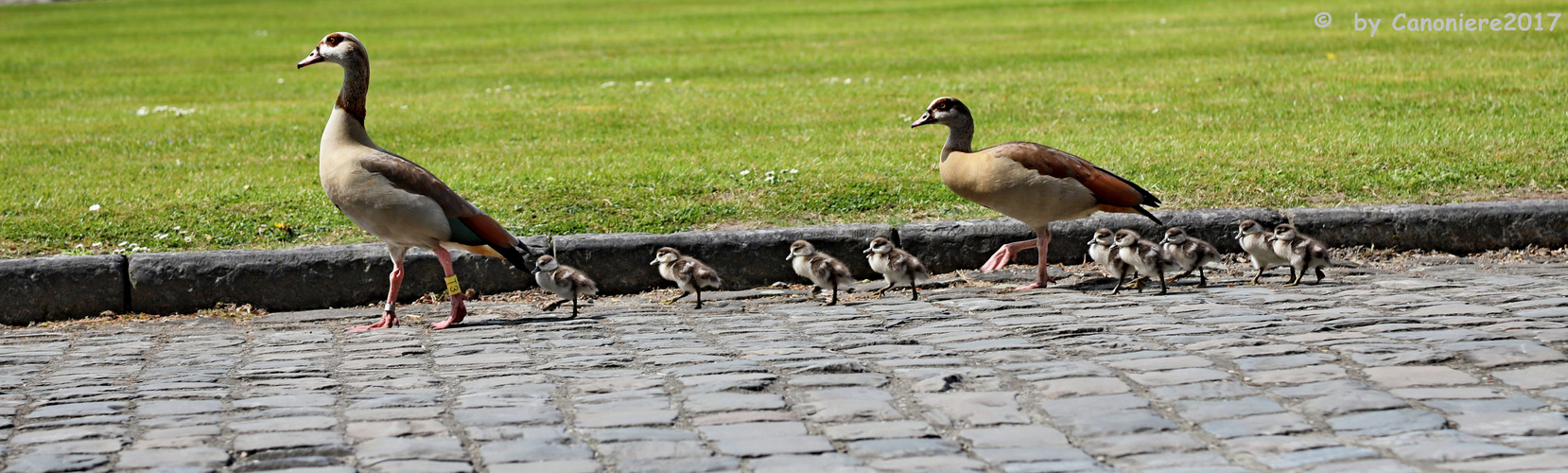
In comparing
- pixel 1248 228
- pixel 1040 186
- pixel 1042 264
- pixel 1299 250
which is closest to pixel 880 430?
pixel 1040 186

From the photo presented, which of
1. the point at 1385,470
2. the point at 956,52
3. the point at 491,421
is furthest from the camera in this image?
the point at 956,52

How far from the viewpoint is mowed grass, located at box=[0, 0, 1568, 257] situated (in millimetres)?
9297

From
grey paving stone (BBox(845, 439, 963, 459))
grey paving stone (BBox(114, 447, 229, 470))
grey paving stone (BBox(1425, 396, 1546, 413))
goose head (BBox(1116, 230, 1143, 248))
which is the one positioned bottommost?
grey paving stone (BBox(114, 447, 229, 470))

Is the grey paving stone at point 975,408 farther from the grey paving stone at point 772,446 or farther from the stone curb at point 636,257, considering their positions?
the stone curb at point 636,257

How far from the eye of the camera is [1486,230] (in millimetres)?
8633

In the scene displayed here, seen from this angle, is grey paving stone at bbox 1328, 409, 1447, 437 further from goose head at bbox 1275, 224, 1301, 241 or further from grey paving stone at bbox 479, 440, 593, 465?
goose head at bbox 1275, 224, 1301, 241

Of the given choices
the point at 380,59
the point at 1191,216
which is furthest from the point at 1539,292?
the point at 380,59

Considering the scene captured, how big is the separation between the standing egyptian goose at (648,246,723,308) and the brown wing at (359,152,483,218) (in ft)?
3.63

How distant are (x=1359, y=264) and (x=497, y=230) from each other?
16.6 feet

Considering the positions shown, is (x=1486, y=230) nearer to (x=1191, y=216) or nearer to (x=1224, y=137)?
(x=1191, y=216)

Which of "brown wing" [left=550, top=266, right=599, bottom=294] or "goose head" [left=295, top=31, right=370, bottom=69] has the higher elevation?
"goose head" [left=295, top=31, right=370, bottom=69]

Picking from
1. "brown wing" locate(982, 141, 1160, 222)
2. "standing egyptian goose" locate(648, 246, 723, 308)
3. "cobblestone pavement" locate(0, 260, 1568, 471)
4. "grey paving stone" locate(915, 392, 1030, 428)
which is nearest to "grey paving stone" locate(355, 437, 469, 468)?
"cobblestone pavement" locate(0, 260, 1568, 471)

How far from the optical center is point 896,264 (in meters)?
7.64

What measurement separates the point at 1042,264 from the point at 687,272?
2.07 meters
